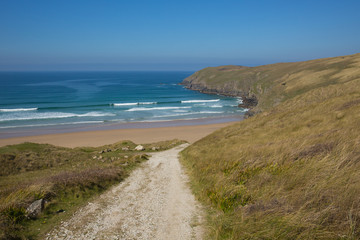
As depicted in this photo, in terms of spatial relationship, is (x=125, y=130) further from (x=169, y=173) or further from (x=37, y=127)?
(x=169, y=173)

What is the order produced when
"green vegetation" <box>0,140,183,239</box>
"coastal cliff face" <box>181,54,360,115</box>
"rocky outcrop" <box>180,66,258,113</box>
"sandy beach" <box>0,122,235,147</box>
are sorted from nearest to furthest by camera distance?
"green vegetation" <box>0,140,183,239</box>, "sandy beach" <box>0,122,235,147</box>, "coastal cliff face" <box>181,54,360,115</box>, "rocky outcrop" <box>180,66,258,113</box>

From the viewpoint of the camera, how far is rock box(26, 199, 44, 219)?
6727 millimetres

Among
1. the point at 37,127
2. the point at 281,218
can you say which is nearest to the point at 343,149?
the point at 281,218

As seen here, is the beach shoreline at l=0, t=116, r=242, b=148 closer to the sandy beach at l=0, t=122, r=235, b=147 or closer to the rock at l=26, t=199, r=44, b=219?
the sandy beach at l=0, t=122, r=235, b=147

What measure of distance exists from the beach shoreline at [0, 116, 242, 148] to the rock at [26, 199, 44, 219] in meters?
26.3

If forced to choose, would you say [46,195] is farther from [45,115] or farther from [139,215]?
[45,115]

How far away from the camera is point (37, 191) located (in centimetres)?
788

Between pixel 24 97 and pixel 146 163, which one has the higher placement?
pixel 24 97

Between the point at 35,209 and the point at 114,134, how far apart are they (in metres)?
32.7

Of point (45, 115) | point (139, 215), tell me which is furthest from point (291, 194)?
point (45, 115)

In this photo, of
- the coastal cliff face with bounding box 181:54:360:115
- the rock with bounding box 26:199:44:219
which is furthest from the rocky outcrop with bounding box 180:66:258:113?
the rock with bounding box 26:199:44:219

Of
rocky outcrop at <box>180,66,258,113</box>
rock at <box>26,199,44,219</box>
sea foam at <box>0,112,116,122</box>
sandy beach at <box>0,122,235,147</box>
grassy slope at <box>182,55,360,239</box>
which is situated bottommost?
sandy beach at <box>0,122,235,147</box>

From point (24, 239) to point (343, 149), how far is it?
887 cm

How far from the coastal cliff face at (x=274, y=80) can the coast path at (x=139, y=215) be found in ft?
142
